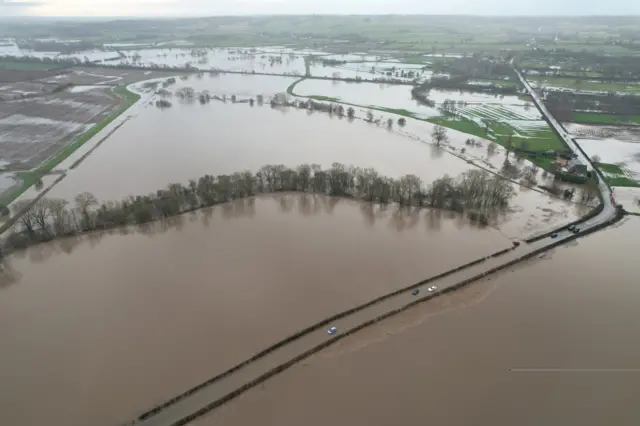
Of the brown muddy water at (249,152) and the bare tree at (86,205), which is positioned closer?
the bare tree at (86,205)

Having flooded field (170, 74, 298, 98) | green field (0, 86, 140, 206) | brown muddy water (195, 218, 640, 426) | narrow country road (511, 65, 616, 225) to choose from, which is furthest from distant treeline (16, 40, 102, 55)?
brown muddy water (195, 218, 640, 426)

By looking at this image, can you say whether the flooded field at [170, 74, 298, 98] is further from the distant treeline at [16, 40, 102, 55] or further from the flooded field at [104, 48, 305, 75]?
the distant treeline at [16, 40, 102, 55]

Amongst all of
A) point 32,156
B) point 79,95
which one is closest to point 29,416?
point 32,156

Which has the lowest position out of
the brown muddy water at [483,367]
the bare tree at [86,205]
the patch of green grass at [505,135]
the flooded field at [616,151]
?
the brown muddy water at [483,367]

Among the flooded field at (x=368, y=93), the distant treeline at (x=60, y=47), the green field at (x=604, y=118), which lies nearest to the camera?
the green field at (x=604, y=118)

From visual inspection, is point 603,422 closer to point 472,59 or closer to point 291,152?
point 291,152

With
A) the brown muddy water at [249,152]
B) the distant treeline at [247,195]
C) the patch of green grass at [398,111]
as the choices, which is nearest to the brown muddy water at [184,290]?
the distant treeline at [247,195]

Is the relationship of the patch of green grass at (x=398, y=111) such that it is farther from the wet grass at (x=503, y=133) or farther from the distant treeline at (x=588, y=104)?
the distant treeline at (x=588, y=104)
